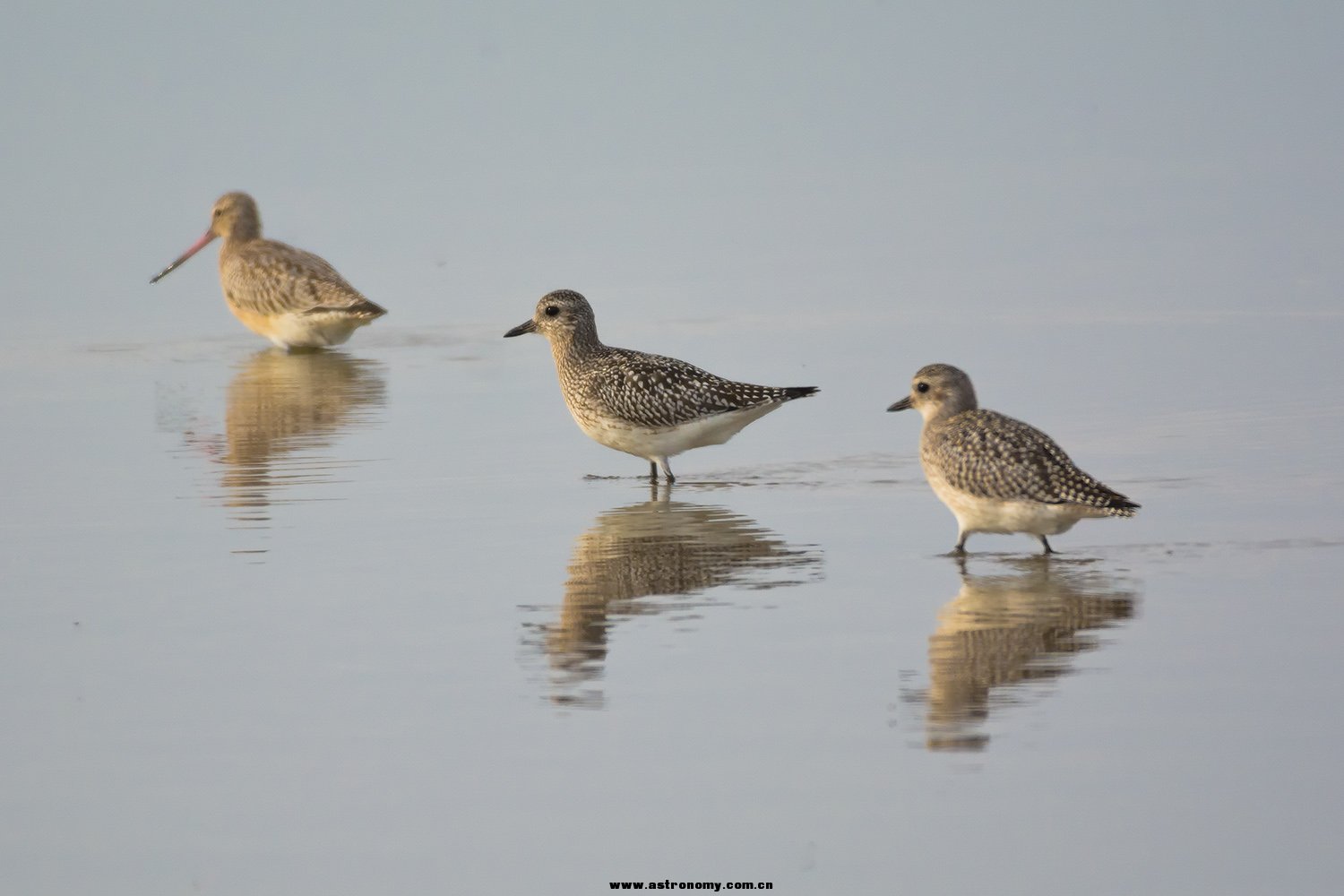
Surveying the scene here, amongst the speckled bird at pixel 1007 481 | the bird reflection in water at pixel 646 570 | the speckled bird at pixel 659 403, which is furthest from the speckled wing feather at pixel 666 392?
the speckled bird at pixel 1007 481

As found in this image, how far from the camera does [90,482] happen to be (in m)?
15.6

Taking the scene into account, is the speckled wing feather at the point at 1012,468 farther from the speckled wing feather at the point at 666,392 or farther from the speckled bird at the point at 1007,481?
the speckled wing feather at the point at 666,392

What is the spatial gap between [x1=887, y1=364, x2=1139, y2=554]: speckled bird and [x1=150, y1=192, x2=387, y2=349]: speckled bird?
11310 millimetres

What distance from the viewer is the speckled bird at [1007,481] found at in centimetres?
1202

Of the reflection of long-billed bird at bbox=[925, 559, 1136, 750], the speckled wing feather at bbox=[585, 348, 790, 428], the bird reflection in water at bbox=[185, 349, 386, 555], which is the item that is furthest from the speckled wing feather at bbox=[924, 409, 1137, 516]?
the bird reflection in water at bbox=[185, 349, 386, 555]

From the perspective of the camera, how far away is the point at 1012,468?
1217cm

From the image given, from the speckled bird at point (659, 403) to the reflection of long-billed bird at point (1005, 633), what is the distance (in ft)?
11.3

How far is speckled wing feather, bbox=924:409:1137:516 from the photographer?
39.4 ft

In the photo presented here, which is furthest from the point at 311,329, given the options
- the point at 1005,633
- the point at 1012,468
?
the point at 1005,633

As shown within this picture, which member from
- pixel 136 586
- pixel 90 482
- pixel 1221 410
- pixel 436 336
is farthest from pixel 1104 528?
pixel 436 336

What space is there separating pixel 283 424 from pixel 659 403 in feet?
14.7

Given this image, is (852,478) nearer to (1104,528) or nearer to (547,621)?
(1104,528)

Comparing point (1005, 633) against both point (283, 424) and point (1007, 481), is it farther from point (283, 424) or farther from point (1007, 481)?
point (283, 424)

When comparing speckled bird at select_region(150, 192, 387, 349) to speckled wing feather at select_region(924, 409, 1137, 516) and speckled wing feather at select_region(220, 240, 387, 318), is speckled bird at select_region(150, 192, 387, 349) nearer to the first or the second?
speckled wing feather at select_region(220, 240, 387, 318)
